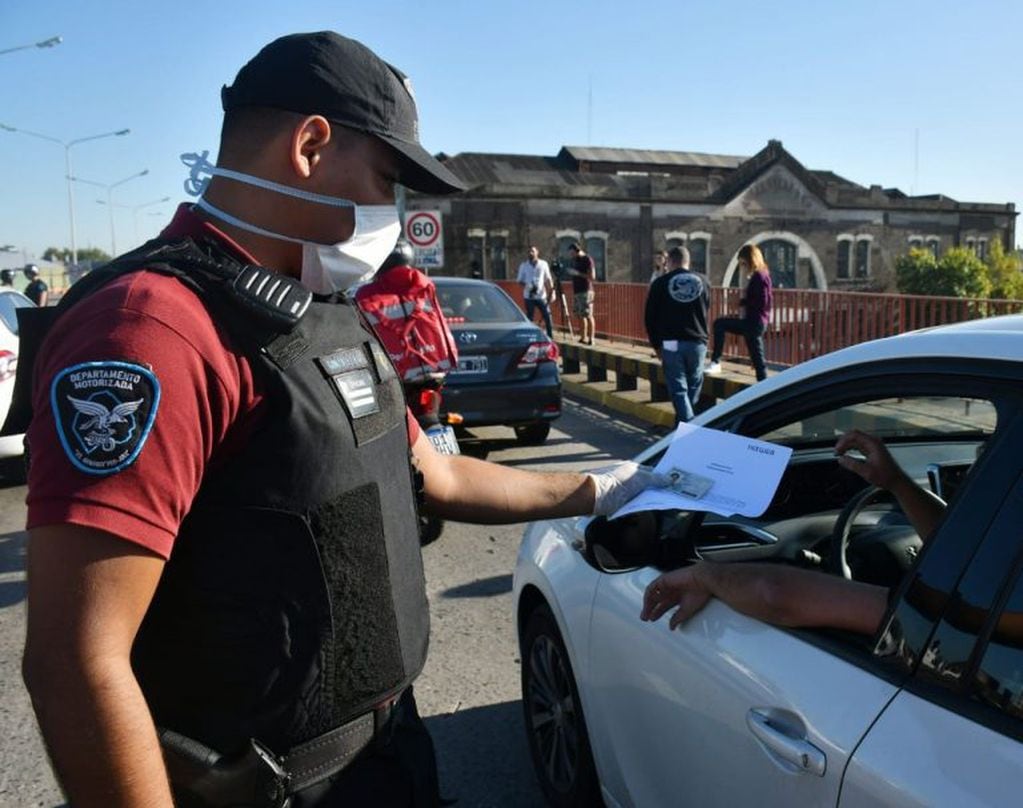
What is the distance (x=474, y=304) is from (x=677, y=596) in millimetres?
7023

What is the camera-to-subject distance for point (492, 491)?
205 cm

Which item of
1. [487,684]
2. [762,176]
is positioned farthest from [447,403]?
[762,176]

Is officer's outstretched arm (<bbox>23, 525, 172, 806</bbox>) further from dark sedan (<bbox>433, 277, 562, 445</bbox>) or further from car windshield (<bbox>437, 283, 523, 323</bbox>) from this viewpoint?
car windshield (<bbox>437, 283, 523, 323</bbox>)

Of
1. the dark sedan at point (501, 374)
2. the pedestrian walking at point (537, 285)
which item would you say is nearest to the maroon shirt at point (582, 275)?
the pedestrian walking at point (537, 285)

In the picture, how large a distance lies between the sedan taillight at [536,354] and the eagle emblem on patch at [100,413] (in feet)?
23.5

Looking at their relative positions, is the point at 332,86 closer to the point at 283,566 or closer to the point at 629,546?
the point at 283,566

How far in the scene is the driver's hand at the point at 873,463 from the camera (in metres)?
2.11

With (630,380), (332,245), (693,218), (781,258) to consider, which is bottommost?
(630,380)

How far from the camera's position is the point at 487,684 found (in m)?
3.83

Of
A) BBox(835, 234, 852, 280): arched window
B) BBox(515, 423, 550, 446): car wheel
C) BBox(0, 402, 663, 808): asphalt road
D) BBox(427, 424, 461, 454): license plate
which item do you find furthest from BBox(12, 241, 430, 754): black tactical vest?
BBox(835, 234, 852, 280): arched window

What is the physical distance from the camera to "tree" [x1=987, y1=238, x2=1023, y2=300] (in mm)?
34562

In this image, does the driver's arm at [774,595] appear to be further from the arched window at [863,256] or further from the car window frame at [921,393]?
the arched window at [863,256]

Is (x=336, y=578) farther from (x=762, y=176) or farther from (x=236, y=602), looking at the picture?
(x=762, y=176)

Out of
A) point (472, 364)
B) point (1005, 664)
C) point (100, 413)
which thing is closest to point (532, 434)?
point (472, 364)
